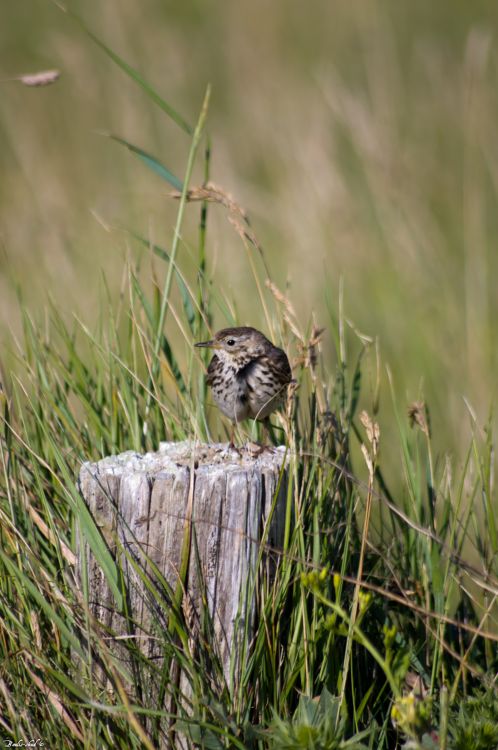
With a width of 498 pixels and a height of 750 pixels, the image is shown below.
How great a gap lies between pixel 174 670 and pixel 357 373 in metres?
1.47

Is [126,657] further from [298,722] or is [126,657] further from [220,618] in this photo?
[298,722]

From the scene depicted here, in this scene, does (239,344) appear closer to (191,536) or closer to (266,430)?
(266,430)

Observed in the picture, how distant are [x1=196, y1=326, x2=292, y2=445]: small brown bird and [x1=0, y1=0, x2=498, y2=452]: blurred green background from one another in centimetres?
120

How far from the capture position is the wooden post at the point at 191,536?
115 inches

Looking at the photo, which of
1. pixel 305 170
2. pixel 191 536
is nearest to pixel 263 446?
pixel 191 536

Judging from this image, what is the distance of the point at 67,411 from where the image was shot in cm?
370

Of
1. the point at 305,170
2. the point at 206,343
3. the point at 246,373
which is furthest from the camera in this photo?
the point at 305,170

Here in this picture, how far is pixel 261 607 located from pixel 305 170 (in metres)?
4.83

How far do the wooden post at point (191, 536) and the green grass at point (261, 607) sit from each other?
54 mm

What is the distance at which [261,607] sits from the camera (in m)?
2.98

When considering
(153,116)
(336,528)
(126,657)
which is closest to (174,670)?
(126,657)

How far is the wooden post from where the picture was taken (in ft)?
9.59

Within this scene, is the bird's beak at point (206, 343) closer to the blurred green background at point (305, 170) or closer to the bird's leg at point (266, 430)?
the bird's leg at point (266, 430)

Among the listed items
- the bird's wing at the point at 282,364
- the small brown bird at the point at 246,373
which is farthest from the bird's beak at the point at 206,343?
the bird's wing at the point at 282,364
